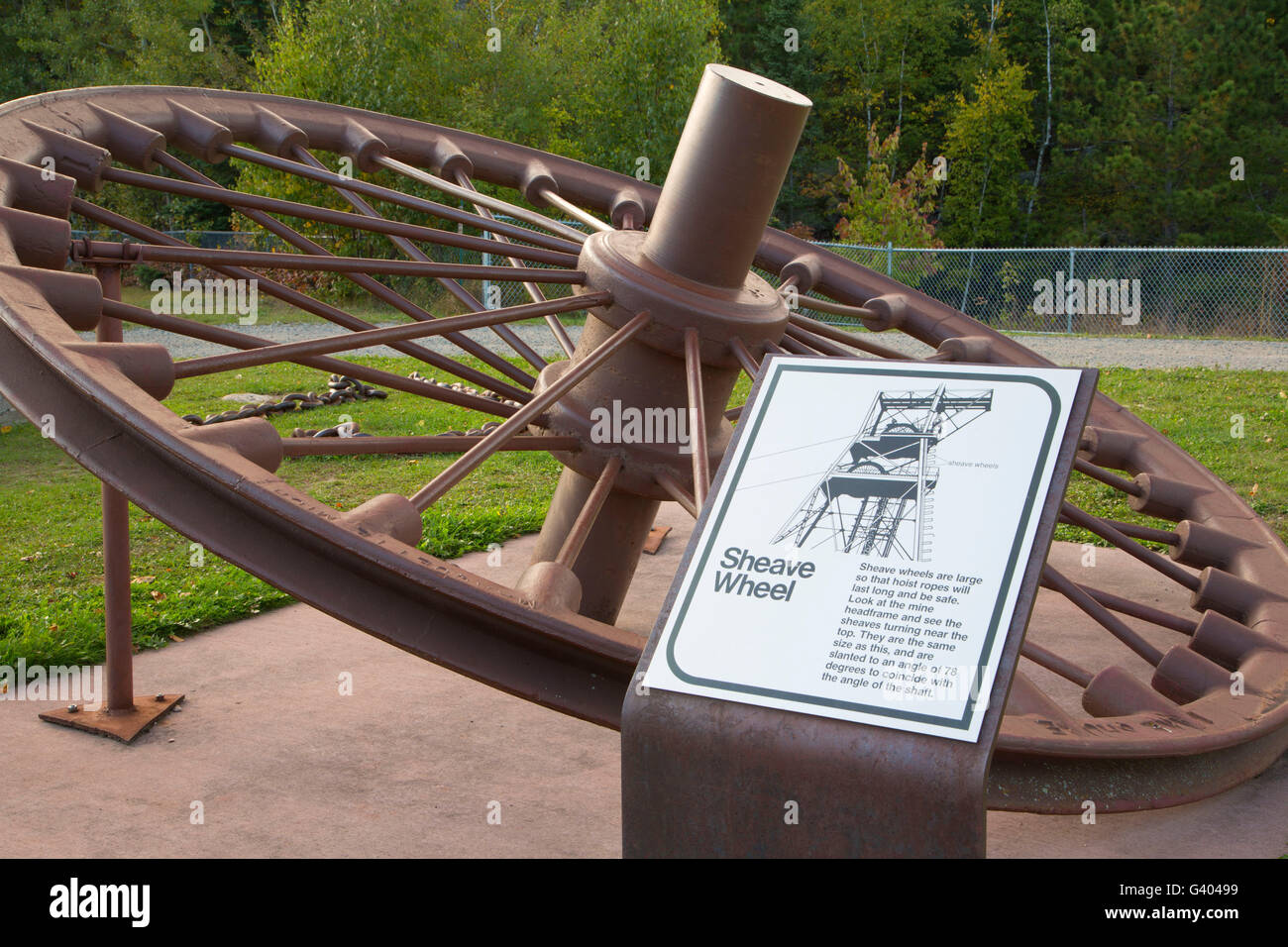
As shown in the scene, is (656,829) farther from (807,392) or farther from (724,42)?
(724,42)

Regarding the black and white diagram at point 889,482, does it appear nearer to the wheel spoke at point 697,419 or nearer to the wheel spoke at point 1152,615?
the wheel spoke at point 697,419

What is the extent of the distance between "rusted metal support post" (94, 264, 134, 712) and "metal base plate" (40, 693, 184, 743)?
0.05 m

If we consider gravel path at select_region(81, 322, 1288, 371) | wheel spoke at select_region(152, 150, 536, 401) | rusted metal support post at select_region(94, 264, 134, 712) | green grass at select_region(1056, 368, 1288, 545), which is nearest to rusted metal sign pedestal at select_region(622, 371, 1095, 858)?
wheel spoke at select_region(152, 150, 536, 401)

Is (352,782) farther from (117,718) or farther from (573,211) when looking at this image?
(573,211)

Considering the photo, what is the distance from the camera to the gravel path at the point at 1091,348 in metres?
18.2

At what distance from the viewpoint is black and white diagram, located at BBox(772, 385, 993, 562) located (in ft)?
8.80

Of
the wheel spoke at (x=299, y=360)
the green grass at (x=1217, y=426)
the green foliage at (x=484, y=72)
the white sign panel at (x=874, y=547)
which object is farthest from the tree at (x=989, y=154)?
the white sign panel at (x=874, y=547)

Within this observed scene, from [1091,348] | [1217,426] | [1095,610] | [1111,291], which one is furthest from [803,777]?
[1111,291]

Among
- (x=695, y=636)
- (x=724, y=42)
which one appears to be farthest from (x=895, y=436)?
(x=724, y=42)

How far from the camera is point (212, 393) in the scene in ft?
46.0

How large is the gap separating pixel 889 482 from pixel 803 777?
2.26 ft

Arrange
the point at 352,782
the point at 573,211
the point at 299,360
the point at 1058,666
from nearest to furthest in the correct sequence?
the point at 299,360 < the point at 1058,666 < the point at 352,782 < the point at 573,211

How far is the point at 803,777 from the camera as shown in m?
2.54

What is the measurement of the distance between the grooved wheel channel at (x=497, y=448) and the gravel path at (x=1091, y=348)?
11911mm
